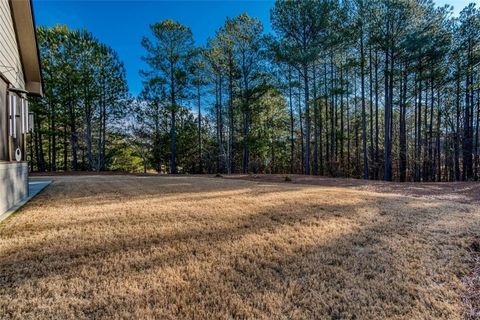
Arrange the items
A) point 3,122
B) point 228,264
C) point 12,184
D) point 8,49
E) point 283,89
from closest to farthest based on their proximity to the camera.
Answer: point 228,264 < point 12,184 < point 3,122 < point 8,49 < point 283,89

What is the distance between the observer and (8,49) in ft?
18.1

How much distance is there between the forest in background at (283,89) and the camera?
14164mm

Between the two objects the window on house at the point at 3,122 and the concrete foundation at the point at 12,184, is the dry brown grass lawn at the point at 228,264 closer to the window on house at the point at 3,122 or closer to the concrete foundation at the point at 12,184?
the concrete foundation at the point at 12,184

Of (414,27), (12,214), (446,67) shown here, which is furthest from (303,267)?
(446,67)

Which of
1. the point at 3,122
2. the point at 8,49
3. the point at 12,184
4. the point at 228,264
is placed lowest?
the point at 228,264

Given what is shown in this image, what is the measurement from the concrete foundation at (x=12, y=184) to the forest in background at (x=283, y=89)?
1287cm

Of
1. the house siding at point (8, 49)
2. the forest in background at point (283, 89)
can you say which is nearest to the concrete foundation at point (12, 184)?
the house siding at point (8, 49)

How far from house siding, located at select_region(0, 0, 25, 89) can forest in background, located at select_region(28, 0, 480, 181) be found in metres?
11.8

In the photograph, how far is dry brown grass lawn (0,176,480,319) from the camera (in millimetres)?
1788

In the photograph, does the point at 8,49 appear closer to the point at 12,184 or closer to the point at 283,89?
the point at 12,184

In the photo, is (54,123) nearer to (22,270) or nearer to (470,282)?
(22,270)

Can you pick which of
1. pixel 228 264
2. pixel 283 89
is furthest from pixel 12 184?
pixel 283 89

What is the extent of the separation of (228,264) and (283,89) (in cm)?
1738

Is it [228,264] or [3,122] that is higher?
[3,122]
